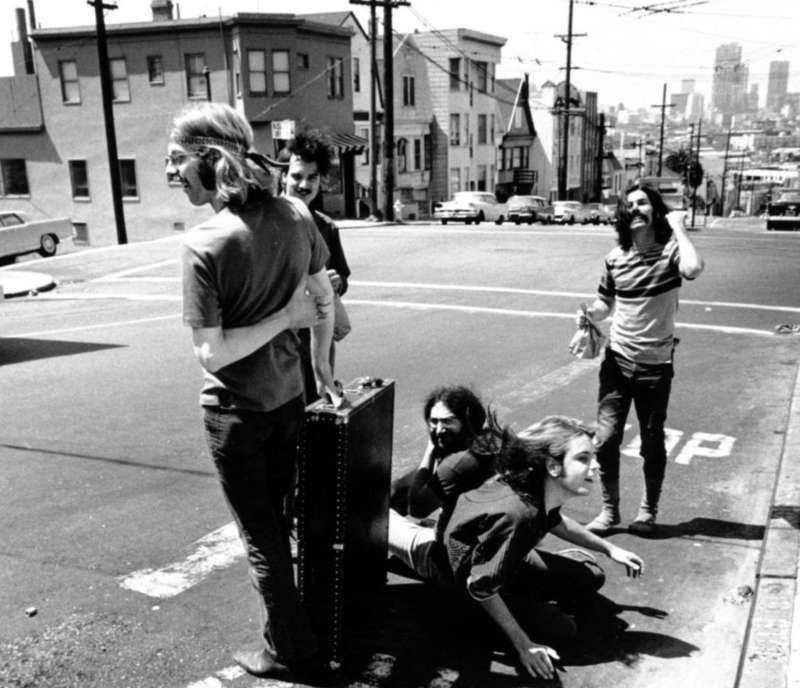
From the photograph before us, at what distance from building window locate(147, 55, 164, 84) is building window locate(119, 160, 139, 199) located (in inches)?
146

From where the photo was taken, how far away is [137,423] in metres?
7.01

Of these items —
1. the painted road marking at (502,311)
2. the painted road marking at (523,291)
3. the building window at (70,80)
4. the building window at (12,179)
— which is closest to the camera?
the painted road marking at (502,311)

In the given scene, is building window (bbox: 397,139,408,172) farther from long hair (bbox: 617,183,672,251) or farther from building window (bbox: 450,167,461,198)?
long hair (bbox: 617,183,672,251)

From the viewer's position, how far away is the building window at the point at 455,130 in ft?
177

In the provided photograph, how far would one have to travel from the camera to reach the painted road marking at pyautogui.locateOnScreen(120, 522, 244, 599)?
163 inches

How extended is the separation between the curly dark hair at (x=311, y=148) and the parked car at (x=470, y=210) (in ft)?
104

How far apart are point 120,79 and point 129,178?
13.9 ft

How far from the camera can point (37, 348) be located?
1030 cm

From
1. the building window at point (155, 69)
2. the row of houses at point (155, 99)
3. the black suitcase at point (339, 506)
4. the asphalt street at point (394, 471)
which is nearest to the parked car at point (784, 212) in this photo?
the row of houses at point (155, 99)

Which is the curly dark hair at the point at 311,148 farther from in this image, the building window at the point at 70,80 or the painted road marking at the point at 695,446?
the building window at the point at 70,80

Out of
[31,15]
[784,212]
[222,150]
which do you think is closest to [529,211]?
[784,212]

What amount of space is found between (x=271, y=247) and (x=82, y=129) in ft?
128

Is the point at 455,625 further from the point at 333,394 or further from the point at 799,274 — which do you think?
the point at 799,274

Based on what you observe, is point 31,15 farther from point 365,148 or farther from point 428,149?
point 428,149
